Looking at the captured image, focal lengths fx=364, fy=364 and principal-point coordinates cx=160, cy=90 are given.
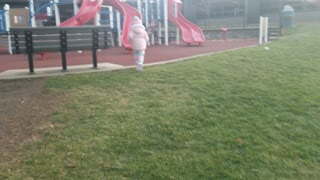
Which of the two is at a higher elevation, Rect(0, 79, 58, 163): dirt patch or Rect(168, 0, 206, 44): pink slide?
Rect(168, 0, 206, 44): pink slide

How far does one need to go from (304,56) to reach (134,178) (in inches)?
295

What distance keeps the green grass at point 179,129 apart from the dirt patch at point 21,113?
165 millimetres

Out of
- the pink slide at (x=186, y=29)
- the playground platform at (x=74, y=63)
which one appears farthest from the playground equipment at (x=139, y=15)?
the playground platform at (x=74, y=63)

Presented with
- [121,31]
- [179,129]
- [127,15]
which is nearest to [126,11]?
[127,15]

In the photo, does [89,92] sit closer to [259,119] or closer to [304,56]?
[259,119]

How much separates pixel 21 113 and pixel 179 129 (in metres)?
2.07

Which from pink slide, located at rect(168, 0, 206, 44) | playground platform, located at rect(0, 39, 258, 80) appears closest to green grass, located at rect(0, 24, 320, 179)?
playground platform, located at rect(0, 39, 258, 80)

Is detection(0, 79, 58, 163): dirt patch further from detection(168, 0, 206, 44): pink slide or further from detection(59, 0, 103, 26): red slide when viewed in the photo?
detection(168, 0, 206, 44): pink slide

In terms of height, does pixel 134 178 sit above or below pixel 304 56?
below

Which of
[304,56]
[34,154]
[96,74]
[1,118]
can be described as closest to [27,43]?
[96,74]

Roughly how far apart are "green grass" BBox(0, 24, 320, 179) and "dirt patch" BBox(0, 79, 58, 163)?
16 centimetres

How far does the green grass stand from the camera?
3.49m

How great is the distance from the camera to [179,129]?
4.30 metres

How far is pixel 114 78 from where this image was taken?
6.41 meters
